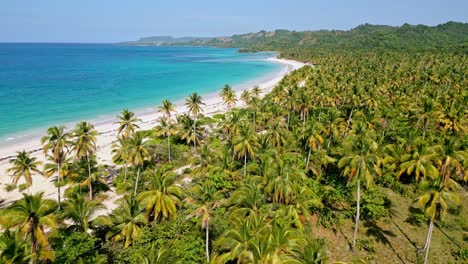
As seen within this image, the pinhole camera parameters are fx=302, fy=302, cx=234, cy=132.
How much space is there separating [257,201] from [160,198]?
1001cm

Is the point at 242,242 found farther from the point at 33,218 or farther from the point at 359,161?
the point at 359,161

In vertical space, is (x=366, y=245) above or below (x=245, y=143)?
below

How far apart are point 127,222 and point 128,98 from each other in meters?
82.5

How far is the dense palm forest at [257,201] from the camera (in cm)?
2394

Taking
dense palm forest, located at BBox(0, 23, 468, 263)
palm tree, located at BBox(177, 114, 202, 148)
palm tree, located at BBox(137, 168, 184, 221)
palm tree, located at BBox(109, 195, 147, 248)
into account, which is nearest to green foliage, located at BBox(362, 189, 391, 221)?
dense palm forest, located at BBox(0, 23, 468, 263)

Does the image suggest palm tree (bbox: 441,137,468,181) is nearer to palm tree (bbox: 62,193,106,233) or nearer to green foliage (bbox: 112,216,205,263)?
green foliage (bbox: 112,216,205,263)

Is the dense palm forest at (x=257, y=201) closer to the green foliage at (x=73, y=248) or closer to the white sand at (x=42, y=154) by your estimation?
the green foliage at (x=73, y=248)

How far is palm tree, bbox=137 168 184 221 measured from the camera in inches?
1217

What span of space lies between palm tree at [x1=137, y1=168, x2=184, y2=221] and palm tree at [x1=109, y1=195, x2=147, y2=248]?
0.97m

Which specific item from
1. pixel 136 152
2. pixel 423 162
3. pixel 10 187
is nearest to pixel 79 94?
pixel 10 187

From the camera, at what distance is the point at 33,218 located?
76.0 ft

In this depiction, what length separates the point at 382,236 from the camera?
117 feet

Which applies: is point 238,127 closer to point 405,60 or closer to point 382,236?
point 382,236

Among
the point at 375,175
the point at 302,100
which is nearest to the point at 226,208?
the point at 375,175
